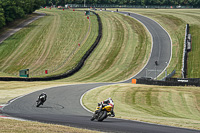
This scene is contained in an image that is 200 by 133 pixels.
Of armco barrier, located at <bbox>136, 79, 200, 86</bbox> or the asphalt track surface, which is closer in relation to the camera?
the asphalt track surface

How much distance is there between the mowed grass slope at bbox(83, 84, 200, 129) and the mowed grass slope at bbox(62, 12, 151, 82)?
65.3 ft

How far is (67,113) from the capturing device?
978 inches

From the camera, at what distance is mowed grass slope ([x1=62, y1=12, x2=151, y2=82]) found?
63.6 m

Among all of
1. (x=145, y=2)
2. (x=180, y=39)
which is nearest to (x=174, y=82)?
(x=180, y=39)

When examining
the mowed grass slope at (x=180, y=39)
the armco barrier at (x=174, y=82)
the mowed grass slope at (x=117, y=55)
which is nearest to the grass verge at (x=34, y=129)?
the armco barrier at (x=174, y=82)

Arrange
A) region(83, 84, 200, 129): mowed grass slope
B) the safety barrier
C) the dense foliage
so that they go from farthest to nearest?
1. the dense foliage
2. the safety barrier
3. region(83, 84, 200, 129): mowed grass slope

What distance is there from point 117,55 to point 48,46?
2106cm

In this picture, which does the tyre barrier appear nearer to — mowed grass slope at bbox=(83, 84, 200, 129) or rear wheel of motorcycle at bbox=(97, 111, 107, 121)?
mowed grass slope at bbox=(83, 84, 200, 129)

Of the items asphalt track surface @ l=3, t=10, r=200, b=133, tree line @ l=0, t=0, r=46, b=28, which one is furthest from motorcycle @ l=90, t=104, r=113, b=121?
tree line @ l=0, t=0, r=46, b=28

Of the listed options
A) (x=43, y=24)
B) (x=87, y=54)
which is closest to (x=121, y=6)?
(x=43, y=24)

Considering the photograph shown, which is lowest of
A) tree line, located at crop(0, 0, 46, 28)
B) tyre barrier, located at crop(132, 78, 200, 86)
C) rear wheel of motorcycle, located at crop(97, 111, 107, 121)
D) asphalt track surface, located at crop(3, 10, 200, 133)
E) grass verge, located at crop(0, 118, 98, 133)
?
tyre barrier, located at crop(132, 78, 200, 86)

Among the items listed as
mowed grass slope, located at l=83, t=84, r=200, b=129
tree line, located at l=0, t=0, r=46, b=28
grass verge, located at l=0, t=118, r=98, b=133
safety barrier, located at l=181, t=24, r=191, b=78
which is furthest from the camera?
tree line, located at l=0, t=0, r=46, b=28

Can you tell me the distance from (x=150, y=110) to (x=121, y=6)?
160 meters

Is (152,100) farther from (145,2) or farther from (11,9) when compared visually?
(145,2)
